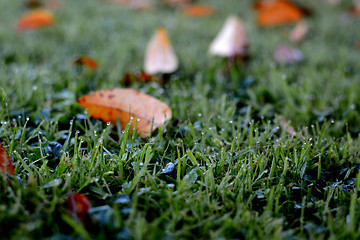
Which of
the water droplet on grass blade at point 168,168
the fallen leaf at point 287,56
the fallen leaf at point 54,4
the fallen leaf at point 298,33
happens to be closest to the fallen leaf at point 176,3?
the fallen leaf at point 54,4

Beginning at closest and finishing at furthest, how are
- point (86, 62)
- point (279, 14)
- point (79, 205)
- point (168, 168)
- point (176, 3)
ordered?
1. point (79, 205)
2. point (168, 168)
3. point (86, 62)
4. point (279, 14)
5. point (176, 3)

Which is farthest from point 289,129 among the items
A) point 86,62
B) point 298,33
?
point 298,33

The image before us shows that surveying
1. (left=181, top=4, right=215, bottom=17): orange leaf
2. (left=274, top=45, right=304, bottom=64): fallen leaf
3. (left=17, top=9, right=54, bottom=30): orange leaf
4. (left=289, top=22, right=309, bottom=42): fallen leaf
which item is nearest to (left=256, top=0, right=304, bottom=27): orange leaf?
(left=289, top=22, right=309, bottom=42): fallen leaf

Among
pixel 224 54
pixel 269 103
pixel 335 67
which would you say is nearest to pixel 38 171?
pixel 269 103

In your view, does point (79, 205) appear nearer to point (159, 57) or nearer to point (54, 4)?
point (159, 57)

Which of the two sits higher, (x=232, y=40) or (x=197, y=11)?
(x=197, y=11)

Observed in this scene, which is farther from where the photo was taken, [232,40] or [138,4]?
[138,4]

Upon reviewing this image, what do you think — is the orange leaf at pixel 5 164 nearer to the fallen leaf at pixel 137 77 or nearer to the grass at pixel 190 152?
the grass at pixel 190 152
